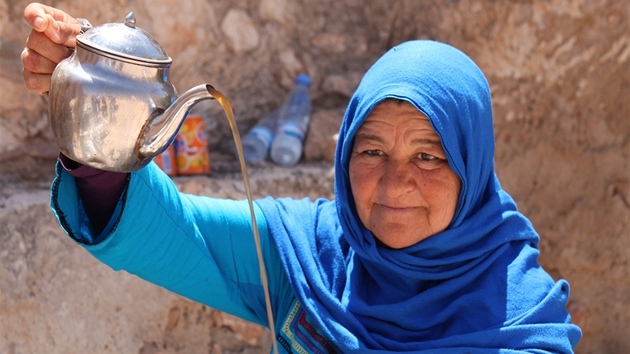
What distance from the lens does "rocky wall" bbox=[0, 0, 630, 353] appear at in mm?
2395

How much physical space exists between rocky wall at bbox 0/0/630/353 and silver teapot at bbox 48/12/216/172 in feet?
3.52

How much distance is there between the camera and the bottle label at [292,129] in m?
2.74

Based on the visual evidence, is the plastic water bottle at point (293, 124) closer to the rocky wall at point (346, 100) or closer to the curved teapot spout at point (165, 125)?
the rocky wall at point (346, 100)

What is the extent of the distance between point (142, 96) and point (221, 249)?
0.52m

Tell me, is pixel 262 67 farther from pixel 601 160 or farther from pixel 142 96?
pixel 142 96

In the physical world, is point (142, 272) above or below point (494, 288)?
below

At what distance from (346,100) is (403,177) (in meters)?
1.45

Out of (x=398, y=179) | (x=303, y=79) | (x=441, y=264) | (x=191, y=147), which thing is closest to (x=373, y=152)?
(x=398, y=179)

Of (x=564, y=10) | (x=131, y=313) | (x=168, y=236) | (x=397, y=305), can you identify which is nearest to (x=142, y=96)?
(x=168, y=236)

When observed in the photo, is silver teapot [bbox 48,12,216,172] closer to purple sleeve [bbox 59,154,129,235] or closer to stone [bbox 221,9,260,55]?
purple sleeve [bbox 59,154,129,235]

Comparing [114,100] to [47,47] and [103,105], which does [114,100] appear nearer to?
[103,105]

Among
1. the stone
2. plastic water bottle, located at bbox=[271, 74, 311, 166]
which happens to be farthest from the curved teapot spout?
the stone

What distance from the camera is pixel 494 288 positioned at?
159cm

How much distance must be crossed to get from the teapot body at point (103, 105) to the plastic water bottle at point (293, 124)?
4.65 feet
